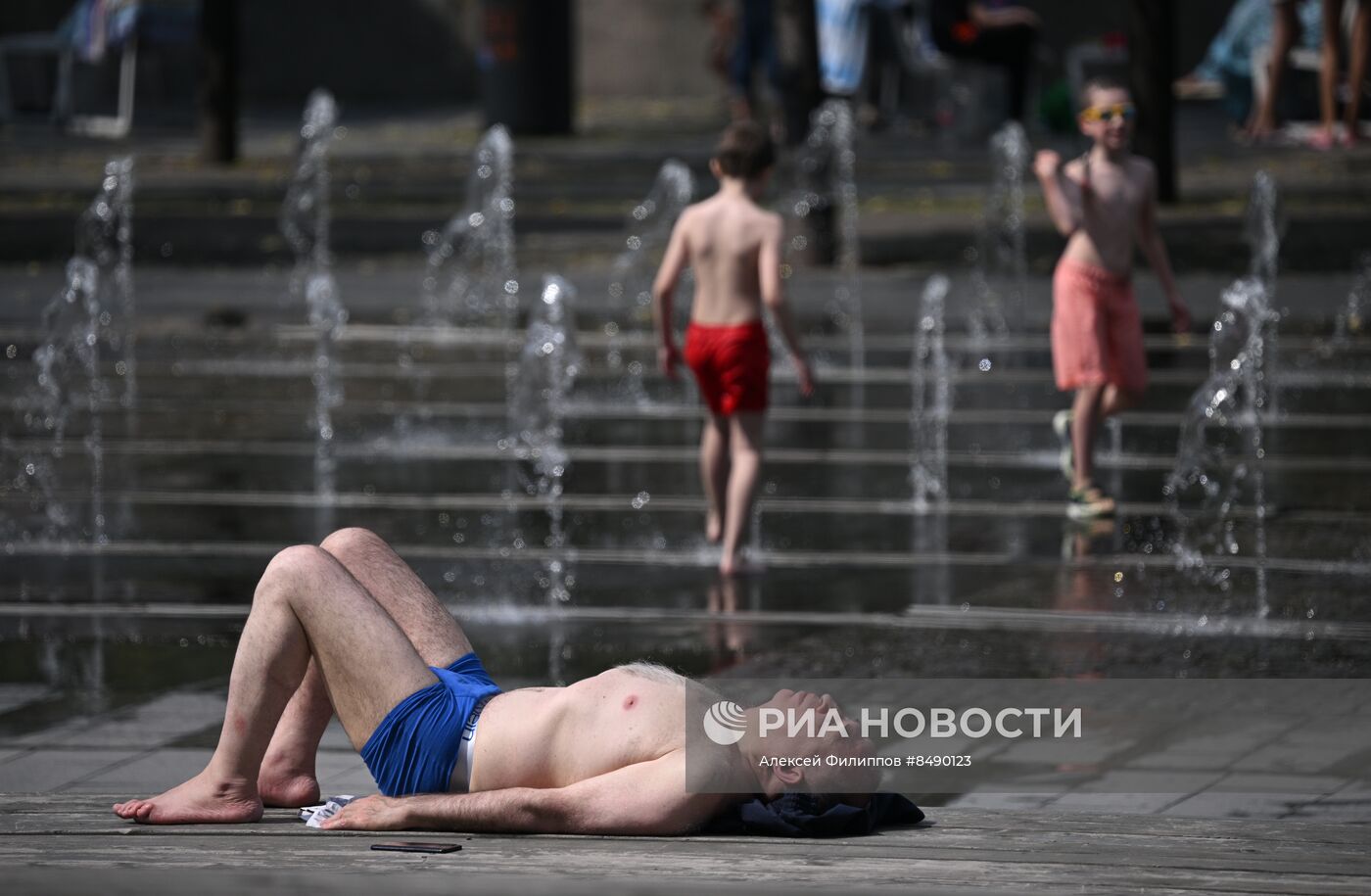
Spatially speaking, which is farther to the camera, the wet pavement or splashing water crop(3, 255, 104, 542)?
splashing water crop(3, 255, 104, 542)

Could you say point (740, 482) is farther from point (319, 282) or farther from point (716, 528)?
point (319, 282)

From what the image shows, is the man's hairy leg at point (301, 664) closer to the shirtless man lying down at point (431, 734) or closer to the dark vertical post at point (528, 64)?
the shirtless man lying down at point (431, 734)

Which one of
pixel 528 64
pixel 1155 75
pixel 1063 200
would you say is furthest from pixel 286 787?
pixel 528 64

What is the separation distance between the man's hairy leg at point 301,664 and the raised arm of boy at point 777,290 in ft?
13.3

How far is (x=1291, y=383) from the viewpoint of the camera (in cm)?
1410

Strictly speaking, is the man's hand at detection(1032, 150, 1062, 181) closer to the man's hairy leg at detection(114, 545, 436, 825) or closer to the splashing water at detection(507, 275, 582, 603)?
the splashing water at detection(507, 275, 582, 603)

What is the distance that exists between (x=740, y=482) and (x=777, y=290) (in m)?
0.77

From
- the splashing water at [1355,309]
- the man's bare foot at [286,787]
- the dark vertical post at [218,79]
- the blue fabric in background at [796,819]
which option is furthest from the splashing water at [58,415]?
the splashing water at [1355,309]

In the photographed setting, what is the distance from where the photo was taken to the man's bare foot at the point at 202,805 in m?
5.14

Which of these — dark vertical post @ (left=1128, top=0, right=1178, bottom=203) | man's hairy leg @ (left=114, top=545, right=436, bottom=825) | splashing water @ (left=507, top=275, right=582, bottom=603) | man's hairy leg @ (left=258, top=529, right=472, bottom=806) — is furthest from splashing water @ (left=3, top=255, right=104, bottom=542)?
dark vertical post @ (left=1128, top=0, right=1178, bottom=203)

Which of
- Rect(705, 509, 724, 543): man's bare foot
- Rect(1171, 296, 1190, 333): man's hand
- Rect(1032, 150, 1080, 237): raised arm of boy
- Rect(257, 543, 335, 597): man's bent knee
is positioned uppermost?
Rect(1032, 150, 1080, 237): raised arm of boy

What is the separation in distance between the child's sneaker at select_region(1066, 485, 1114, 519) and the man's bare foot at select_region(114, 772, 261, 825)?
5683mm

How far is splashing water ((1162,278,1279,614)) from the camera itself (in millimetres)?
9539

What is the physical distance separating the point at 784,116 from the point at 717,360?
31.9 feet
